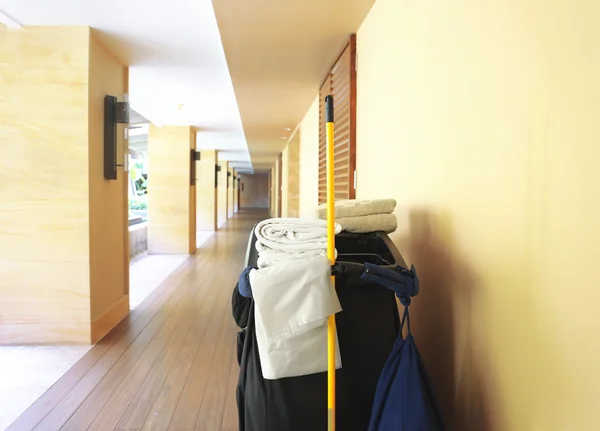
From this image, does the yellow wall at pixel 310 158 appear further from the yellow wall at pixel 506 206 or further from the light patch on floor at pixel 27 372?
the yellow wall at pixel 506 206

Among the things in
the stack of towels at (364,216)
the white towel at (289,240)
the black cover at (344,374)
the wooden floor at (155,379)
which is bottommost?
the wooden floor at (155,379)

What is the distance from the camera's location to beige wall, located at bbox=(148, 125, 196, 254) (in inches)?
310

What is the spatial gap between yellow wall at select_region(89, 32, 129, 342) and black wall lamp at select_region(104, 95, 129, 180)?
4cm

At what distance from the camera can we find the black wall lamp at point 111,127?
3627 mm

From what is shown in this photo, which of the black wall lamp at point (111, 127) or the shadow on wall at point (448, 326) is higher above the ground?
the black wall lamp at point (111, 127)

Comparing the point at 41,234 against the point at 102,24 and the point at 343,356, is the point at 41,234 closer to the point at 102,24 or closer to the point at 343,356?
the point at 102,24

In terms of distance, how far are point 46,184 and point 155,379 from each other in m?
1.65

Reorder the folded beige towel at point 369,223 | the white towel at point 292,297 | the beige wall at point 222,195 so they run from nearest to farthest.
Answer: the white towel at point 292,297 → the folded beige towel at point 369,223 → the beige wall at point 222,195

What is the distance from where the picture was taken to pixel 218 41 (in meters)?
3.45

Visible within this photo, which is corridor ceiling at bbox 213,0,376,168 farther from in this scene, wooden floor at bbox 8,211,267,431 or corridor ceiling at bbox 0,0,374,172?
Answer: wooden floor at bbox 8,211,267,431

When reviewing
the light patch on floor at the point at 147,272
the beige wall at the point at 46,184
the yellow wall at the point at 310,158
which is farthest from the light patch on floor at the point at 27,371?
the yellow wall at the point at 310,158

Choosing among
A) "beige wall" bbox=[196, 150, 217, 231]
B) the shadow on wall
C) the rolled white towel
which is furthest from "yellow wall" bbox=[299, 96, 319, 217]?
"beige wall" bbox=[196, 150, 217, 231]

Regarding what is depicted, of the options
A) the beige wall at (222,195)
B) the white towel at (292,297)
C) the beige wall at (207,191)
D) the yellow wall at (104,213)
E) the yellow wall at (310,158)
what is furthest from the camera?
the beige wall at (222,195)

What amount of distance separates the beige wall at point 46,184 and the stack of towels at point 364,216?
238 cm
